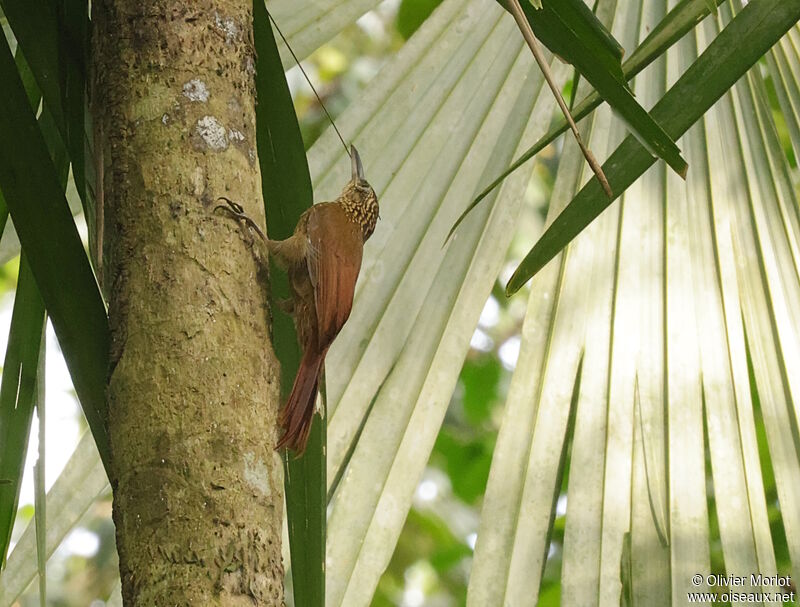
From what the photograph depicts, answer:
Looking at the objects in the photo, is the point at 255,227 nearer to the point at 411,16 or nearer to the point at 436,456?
the point at 411,16

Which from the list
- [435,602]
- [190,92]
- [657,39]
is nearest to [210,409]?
[190,92]

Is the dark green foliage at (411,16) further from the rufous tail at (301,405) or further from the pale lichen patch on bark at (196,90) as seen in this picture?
the pale lichen patch on bark at (196,90)

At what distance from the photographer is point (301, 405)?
4.85 ft

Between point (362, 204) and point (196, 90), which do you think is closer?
point (196, 90)

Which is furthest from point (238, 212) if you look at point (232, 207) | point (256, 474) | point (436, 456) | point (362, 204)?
point (436, 456)

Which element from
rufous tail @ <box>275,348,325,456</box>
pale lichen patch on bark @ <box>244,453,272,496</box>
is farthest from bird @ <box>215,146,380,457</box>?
pale lichen patch on bark @ <box>244,453,272,496</box>

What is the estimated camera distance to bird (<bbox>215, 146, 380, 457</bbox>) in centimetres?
150

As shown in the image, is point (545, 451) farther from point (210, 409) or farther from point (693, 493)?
point (210, 409)

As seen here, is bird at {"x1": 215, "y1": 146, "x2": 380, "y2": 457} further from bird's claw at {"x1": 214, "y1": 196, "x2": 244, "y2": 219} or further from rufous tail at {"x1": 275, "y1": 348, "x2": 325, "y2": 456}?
bird's claw at {"x1": 214, "y1": 196, "x2": 244, "y2": 219}

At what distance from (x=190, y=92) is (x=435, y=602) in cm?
494

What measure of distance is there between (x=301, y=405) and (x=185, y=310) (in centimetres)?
47

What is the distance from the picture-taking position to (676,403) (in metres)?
1.56

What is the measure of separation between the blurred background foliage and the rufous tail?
1643mm

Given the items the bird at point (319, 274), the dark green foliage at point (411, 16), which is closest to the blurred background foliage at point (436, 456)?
the dark green foliage at point (411, 16)
